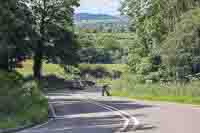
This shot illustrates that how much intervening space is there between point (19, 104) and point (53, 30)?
198 feet

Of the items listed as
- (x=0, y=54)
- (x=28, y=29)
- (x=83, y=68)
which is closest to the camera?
(x=0, y=54)

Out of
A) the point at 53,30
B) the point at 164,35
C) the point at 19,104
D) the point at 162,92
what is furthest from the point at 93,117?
the point at 53,30

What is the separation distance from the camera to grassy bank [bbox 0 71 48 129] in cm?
2851

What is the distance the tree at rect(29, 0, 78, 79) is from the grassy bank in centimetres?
4981

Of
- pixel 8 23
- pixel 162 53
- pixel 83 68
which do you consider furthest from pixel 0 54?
pixel 83 68

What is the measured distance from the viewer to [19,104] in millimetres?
34219

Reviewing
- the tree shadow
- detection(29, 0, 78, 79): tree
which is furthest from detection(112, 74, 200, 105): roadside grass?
detection(29, 0, 78, 79): tree

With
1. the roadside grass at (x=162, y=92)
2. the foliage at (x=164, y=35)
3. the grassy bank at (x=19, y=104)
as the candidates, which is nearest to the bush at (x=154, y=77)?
the foliage at (x=164, y=35)

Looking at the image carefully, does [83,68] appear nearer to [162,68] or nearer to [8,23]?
[162,68]

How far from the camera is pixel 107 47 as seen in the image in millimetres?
184000

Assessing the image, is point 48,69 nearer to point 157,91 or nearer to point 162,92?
point 157,91

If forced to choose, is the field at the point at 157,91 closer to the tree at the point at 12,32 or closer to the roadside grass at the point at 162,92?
the roadside grass at the point at 162,92

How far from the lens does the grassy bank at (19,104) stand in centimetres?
2851

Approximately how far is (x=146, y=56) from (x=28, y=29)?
36.0 meters
